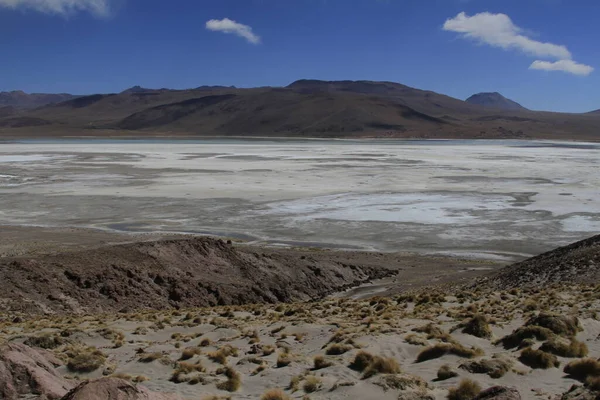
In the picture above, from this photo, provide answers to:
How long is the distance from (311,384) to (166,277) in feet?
34.2

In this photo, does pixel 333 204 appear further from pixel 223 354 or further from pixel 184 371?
pixel 184 371

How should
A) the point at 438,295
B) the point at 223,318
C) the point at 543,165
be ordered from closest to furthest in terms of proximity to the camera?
the point at 223,318 → the point at 438,295 → the point at 543,165

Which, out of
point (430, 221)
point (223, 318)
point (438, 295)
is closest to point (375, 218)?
point (430, 221)

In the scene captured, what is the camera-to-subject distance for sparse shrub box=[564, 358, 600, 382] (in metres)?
7.72

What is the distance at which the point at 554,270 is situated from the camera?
17.2 metres

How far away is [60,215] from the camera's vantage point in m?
29.5

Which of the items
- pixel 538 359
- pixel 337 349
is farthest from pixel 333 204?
pixel 538 359

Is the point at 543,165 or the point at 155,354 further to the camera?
the point at 543,165

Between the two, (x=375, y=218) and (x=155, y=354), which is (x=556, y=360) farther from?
(x=375, y=218)

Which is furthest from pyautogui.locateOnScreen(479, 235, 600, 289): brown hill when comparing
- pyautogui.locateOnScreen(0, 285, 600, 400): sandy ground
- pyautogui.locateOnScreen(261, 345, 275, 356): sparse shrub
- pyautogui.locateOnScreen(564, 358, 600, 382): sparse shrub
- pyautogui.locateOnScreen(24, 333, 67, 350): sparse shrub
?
pyautogui.locateOnScreen(24, 333, 67, 350): sparse shrub

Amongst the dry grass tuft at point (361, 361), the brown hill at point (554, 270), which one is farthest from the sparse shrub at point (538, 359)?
the brown hill at point (554, 270)

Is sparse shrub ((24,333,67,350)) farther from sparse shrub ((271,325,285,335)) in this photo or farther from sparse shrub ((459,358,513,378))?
sparse shrub ((459,358,513,378))

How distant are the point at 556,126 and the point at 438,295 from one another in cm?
19955

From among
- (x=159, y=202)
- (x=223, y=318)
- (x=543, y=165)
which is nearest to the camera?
(x=223, y=318)
